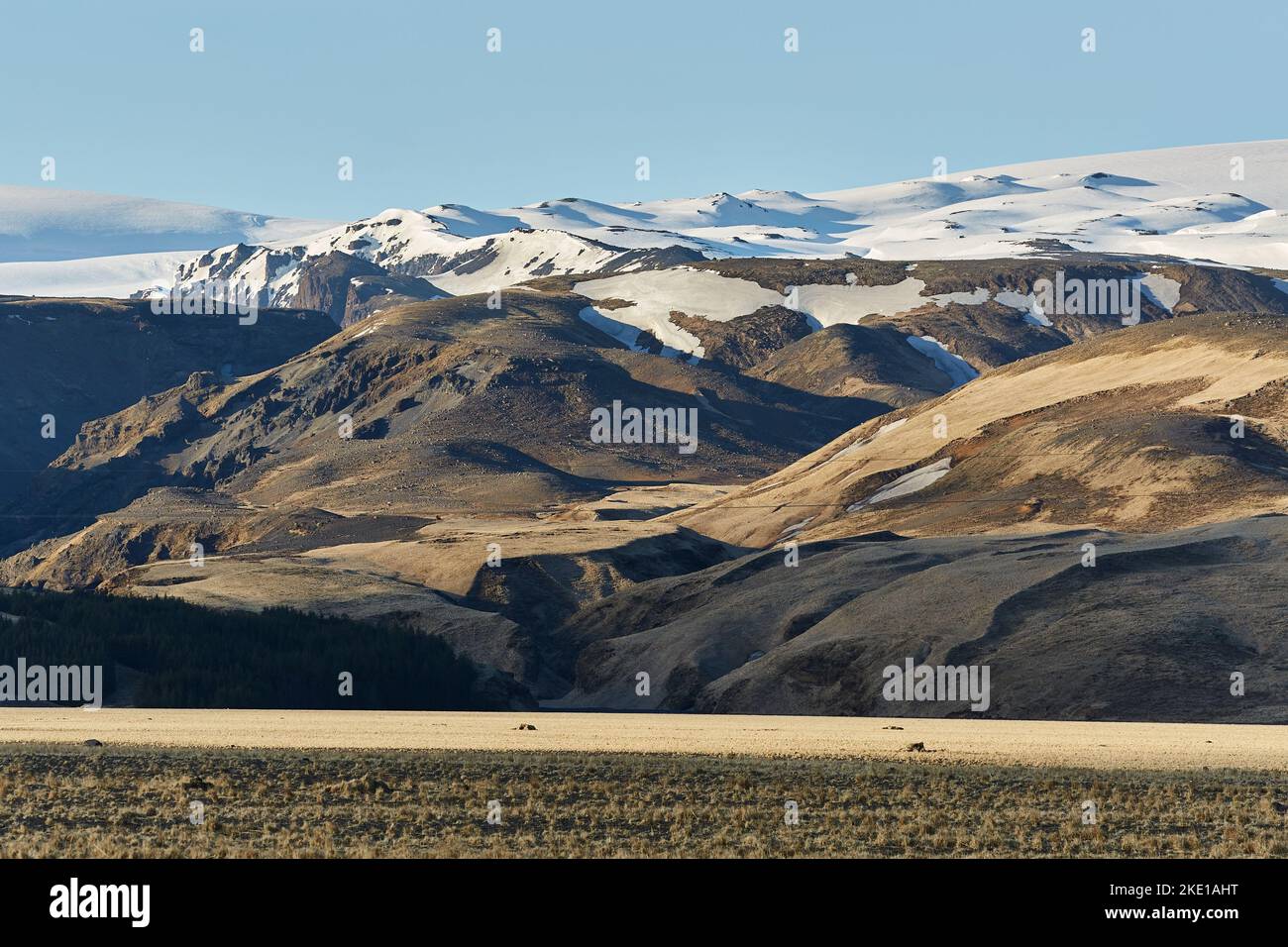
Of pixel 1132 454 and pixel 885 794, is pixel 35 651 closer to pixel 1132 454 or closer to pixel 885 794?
pixel 885 794

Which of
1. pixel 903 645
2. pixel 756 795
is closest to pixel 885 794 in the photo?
pixel 756 795

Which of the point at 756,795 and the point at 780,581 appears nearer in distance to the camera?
the point at 756,795

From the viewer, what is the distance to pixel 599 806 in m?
37.8

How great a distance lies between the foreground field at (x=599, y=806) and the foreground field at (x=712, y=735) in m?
3.69

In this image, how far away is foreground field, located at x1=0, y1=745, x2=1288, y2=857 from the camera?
3256 cm

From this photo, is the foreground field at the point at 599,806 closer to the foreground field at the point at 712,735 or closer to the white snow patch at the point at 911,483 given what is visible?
the foreground field at the point at 712,735

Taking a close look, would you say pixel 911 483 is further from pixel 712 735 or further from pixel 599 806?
pixel 599 806

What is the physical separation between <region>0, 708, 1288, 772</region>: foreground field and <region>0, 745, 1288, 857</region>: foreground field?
3693mm

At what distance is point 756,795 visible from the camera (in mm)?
39469

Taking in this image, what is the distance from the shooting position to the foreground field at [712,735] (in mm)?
49938

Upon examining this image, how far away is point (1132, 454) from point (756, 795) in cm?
10126
